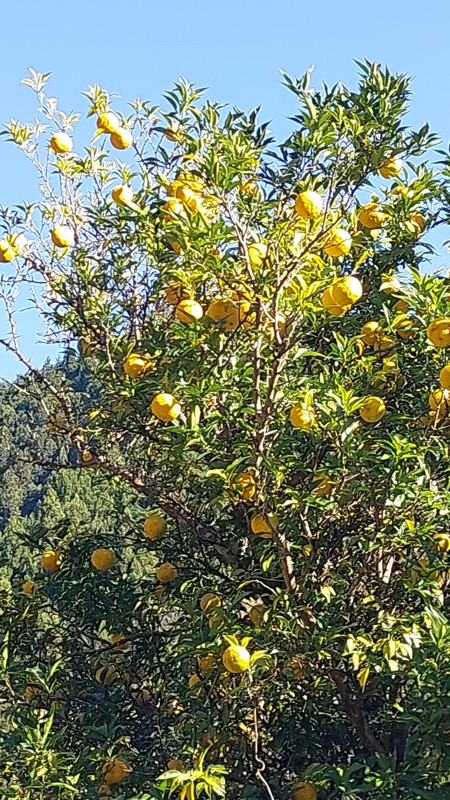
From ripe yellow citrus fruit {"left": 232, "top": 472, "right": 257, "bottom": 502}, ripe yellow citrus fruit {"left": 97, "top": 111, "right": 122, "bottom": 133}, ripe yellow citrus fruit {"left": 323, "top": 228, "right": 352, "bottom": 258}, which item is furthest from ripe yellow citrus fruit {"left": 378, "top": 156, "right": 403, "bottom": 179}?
ripe yellow citrus fruit {"left": 232, "top": 472, "right": 257, "bottom": 502}

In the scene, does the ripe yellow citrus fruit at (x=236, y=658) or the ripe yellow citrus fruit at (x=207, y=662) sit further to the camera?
the ripe yellow citrus fruit at (x=207, y=662)

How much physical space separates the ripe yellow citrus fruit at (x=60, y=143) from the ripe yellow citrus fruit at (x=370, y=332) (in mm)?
1225

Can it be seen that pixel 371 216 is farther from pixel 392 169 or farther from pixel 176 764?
pixel 176 764

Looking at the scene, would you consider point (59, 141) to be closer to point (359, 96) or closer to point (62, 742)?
point (359, 96)

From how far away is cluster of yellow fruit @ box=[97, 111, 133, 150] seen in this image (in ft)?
9.37

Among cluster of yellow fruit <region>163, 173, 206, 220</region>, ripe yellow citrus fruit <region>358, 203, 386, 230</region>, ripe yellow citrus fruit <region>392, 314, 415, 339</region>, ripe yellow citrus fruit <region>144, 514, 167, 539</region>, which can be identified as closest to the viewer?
cluster of yellow fruit <region>163, 173, 206, 220</region>

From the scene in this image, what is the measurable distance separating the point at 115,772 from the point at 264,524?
0.84 meters

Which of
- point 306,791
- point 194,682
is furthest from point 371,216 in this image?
point 306,791

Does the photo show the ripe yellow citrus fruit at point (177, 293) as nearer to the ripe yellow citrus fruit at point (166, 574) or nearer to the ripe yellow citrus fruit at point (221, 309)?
the ripe yellow citrus fruit at point (221, 309)

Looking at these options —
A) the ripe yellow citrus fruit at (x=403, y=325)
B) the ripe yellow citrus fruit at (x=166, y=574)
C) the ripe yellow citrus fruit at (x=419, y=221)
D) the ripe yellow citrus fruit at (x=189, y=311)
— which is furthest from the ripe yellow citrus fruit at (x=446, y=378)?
the ripe yellow citrus fruit at (x=166, y=574)

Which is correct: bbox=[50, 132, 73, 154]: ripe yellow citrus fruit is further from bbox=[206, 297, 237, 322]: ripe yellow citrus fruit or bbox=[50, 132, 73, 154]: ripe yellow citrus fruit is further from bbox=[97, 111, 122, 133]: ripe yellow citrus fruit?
bbox=[206, 297, 237, 322]: ripe yellow citrus fruit

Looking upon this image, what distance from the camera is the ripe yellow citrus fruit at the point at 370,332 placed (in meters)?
2.68

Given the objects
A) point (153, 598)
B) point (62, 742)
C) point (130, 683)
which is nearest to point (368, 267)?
point (153, 598)

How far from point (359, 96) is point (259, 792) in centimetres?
202
